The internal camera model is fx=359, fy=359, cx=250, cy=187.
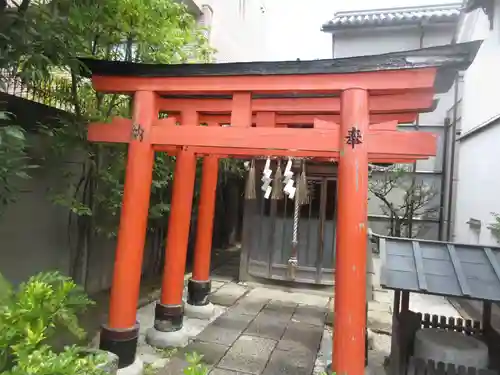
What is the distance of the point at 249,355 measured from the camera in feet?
17.4

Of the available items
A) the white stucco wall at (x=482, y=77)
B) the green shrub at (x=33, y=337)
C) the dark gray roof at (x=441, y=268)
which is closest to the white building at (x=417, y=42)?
the white stucco wall at (x=482, y=77)

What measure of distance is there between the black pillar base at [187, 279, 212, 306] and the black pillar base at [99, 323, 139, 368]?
2449mm

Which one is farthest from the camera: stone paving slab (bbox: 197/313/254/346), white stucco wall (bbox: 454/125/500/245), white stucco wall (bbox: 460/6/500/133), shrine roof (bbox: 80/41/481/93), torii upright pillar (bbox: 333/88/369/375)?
white stucco wall (bbox: 460/6/500/133)

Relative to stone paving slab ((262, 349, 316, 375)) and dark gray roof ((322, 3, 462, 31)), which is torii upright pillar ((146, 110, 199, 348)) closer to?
stone paving slab ((262, 349, 316, 375))

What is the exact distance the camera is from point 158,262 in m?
10.0

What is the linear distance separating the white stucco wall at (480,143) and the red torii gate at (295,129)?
4.47 m

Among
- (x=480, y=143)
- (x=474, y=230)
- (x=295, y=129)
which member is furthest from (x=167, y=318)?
(x=480, y=143)

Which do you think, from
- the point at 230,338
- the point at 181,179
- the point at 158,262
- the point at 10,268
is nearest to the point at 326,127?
the point at 181,179

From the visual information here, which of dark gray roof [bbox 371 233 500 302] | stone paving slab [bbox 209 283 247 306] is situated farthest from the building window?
stone paving slab [bbox 209 283 247 306]

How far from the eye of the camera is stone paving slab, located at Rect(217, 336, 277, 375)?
193 inches

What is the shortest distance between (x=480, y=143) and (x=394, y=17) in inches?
307

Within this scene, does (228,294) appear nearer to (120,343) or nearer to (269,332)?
(269,332)

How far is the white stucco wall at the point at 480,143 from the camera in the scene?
7.60 meters

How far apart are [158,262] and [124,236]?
18.9 ft
